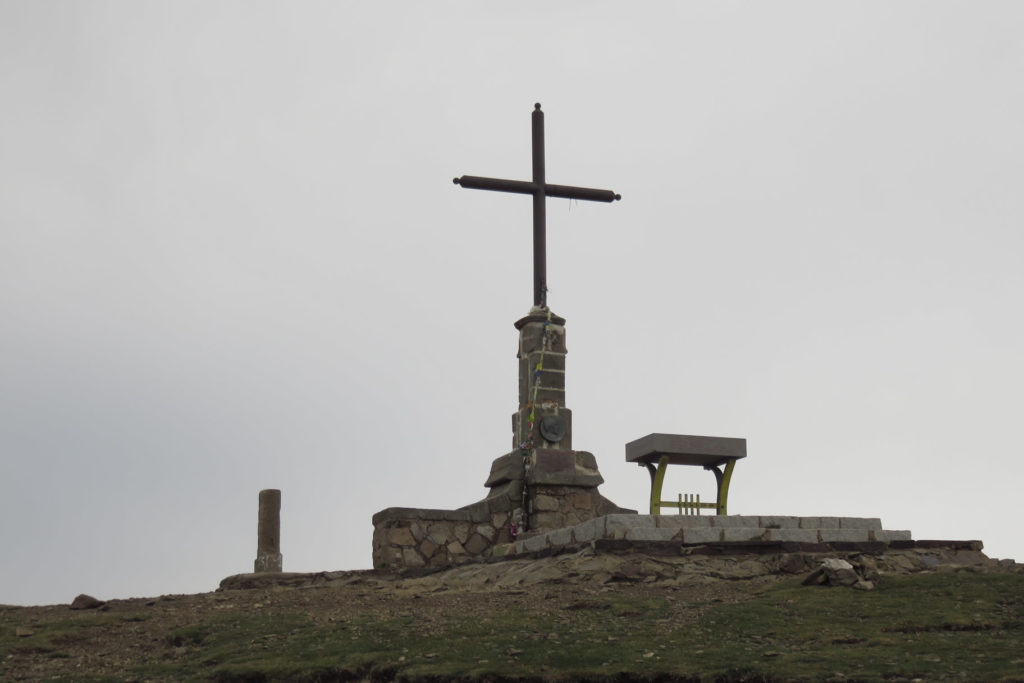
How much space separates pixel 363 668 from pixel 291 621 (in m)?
2.47

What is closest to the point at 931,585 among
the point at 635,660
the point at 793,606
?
the point at 793,606

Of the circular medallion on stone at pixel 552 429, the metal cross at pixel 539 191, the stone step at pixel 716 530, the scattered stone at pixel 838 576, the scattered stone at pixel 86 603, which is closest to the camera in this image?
the scattered stone at pixel 838 576

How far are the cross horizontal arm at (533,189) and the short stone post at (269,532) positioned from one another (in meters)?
5.57

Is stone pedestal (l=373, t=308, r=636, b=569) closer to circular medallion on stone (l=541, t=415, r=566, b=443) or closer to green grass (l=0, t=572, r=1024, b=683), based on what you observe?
circular medallion on stone (l=541, t=415, r=566, b=443)

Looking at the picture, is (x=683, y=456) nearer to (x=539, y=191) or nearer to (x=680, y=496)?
(x=680, y=496)

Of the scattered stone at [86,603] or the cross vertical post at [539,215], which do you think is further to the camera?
the cross vertical post at [539,215]

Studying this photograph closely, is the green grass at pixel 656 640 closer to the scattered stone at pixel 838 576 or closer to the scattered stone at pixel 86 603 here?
the scattered stone at pixel 838 576

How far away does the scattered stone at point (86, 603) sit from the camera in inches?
531

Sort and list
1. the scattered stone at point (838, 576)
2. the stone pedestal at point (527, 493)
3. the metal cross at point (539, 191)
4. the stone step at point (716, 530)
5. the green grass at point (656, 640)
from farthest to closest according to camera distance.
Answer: the metal cross at point (539, 191)
the stone pedestal at point (527, 493)
the stone step at point (716, 530)
the scattered stone at point (838, 576)
the green grass at point (656, 640)

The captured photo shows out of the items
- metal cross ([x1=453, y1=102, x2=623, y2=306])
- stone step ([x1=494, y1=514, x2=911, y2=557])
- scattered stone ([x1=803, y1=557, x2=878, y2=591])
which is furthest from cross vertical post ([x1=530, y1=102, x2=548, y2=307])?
scattered stone ([x1=803, y1=557, x2=878, y2=591])

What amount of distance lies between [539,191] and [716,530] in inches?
275

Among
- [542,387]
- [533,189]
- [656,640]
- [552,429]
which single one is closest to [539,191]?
[533,189]

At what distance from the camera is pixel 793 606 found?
10.4 metres

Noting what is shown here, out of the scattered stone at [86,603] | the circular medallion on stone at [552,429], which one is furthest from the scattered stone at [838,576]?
the scattered stone at [86,603]
